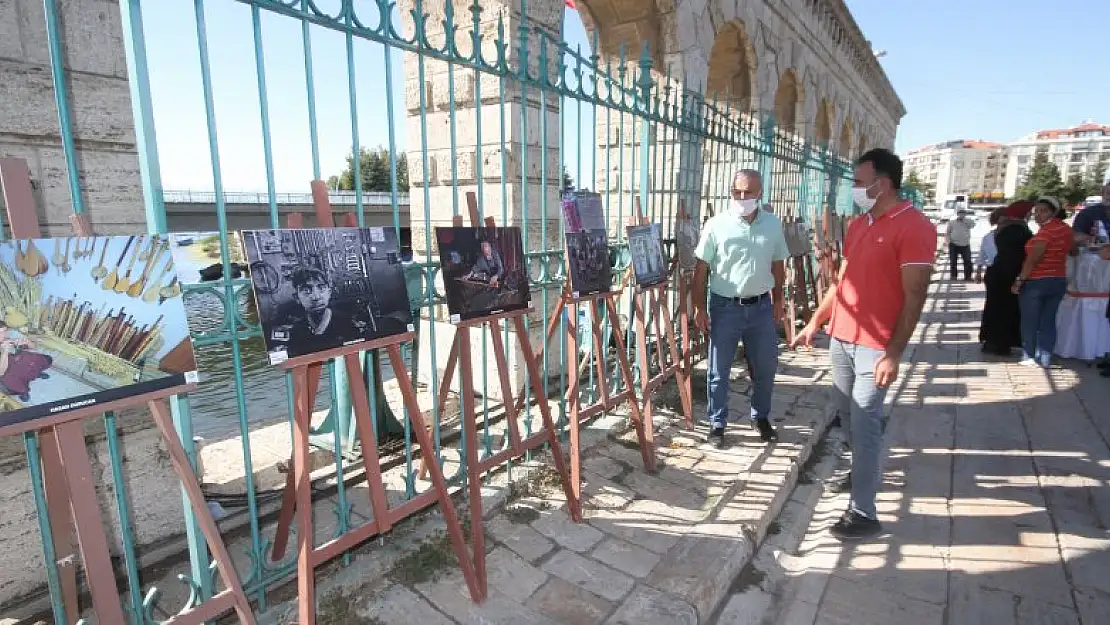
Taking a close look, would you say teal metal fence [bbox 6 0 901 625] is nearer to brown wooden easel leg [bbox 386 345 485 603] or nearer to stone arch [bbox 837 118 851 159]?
brown wooden easel leg [bbox 386 345 485 603]

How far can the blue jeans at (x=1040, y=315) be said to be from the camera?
6.18 meters

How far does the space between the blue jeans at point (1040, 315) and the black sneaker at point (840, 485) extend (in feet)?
14.3

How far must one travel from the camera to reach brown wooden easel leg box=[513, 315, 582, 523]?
2.72m

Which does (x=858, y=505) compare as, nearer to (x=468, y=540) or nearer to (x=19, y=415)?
(x=468, y=540)

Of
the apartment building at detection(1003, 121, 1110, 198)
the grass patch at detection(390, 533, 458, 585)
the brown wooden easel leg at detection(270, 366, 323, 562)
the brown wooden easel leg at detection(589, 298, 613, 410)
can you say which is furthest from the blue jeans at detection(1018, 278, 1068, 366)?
the apartment building at detection(1003, 121, 1110, 198)

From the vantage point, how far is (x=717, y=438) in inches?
167

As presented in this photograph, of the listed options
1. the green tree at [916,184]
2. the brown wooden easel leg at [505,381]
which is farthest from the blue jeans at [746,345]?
the green tree at [916,184]

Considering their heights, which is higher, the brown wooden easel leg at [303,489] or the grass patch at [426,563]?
the brown wooden easel leg at [303,489]

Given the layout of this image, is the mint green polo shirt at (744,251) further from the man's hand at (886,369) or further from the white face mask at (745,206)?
the man's hand at (886,369)

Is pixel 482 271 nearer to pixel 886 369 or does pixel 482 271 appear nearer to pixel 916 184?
pixel 886 369

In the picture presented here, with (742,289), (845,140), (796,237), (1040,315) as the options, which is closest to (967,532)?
(742,289)

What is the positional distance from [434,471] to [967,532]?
3.10 meters

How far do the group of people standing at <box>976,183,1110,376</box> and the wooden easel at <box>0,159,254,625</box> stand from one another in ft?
25.4

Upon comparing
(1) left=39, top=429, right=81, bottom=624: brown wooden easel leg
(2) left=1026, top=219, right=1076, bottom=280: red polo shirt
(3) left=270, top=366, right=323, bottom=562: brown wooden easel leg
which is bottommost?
(3) left=270, top=366, right=323, bottom=562: brown wooden easel leg
